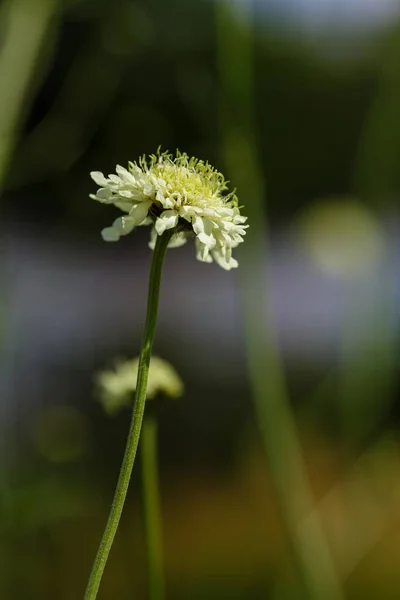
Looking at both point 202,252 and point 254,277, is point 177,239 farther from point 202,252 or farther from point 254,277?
point 254,277

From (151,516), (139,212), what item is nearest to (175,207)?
(139,212)

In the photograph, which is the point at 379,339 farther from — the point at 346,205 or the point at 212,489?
the point at 212,489

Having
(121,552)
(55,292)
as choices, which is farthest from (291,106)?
(121,552)

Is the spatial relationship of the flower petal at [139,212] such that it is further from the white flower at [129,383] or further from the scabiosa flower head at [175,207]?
the white flower at [129,383]

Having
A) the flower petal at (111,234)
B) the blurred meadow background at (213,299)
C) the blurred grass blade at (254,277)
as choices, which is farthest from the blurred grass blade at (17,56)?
the flower petal at (111,234)

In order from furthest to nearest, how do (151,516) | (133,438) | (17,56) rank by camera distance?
(17,56), (151,516), (133,438)
